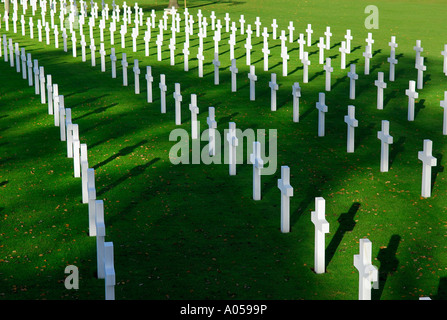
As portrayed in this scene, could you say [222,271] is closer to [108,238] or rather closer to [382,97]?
[108,238]

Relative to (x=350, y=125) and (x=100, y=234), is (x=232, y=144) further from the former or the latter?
(x=100, y=234)

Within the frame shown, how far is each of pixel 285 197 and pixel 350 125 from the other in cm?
459

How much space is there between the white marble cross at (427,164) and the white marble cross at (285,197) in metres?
2.68

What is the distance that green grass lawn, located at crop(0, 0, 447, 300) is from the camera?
8.98 m

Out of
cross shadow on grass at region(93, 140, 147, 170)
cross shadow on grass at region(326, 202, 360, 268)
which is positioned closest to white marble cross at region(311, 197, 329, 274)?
cross shadow on grass at region(326, 202, 360, 268)

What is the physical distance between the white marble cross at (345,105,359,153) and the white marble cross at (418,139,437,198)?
2.61m

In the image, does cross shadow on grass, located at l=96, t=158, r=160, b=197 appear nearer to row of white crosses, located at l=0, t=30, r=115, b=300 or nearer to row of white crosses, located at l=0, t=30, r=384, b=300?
row of white crosses, located at l=0, t=30, r=115, b=300

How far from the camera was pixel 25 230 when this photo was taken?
420 inches

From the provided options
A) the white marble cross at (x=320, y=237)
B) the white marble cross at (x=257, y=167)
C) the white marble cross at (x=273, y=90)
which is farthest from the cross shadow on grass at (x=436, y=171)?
the white marble cross at (x=273, y=90)

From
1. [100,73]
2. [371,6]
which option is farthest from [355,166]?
Answer: [371,6]

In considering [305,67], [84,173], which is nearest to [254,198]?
[84,173]

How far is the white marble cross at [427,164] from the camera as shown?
460 inches

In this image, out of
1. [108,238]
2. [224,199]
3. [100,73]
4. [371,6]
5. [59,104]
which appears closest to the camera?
[108,238]
